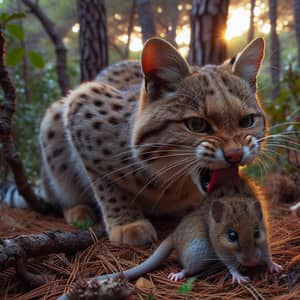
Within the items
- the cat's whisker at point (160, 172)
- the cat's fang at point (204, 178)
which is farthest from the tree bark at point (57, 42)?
the cat's fang at point (204, 178)

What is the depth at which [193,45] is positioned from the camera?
484cm

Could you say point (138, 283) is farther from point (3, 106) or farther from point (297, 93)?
point (297, 93)

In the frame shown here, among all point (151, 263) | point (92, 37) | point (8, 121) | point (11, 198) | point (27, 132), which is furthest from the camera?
point (27, 132)

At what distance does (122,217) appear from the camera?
308 centimetres

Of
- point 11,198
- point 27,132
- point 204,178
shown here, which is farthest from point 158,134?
point 27,132

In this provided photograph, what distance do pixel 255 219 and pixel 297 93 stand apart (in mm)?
2557

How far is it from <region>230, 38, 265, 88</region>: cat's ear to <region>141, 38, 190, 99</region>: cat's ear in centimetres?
36

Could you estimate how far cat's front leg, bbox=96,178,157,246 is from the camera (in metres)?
2.84

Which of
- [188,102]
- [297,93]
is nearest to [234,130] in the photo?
[188,102]

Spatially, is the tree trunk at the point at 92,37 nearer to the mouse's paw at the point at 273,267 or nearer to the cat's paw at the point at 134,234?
the cat's paw at the point at 134,234

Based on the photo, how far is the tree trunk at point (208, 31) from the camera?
460 centimetres

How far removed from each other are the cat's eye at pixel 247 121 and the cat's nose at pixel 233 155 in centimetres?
37

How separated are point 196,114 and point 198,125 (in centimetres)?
7

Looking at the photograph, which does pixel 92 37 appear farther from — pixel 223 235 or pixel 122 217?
pixel 223 235
